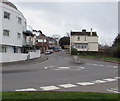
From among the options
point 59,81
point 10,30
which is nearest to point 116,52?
point 10,30

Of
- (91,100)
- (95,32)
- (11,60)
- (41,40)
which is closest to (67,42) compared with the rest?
(41,40)

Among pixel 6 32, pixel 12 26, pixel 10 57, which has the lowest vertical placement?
pixel 10 57

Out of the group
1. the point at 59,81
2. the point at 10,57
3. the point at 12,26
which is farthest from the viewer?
the point at 12,26

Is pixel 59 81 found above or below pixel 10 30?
below

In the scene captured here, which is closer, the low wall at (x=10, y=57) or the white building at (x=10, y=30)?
the low wall at (x=10, y=57)

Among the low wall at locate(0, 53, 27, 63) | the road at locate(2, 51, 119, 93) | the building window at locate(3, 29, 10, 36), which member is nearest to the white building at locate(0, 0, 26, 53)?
the building window at locate(3, 29, 10, 36)

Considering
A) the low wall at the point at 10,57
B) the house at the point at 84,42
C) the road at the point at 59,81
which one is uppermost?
the house at the point at 84,42

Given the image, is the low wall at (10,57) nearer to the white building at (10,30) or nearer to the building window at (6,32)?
the white building at (10,30)

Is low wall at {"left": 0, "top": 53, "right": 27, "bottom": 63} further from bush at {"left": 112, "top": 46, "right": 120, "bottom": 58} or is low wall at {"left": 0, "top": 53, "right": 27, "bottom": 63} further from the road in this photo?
bush at {"left": 112, "top": 46, "right": 120, "bottom": 58}

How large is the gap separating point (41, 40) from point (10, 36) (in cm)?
6330

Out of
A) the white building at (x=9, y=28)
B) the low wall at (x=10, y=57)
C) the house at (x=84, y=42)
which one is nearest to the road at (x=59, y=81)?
the low wall at (x=10, y=57)

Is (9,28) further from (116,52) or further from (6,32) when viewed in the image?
(116,52)

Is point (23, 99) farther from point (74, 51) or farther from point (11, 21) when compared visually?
point (74, 51)

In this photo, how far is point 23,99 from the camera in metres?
6.28
